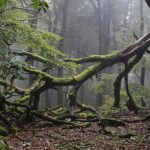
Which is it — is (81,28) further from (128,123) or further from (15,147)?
(15,147)

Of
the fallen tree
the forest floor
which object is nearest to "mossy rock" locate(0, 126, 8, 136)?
the forest floor

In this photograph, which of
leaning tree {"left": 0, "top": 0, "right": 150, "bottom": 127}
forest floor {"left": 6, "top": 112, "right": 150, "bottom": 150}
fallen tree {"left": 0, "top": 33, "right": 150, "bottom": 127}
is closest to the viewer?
forest floor {"left": 6, "top": 112, "right": 150, "bottom": 150}

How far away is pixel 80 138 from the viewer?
31.5ft

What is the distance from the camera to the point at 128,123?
11938 millimetres

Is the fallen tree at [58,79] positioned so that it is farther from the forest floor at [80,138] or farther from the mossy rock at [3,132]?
the mossy rock at [3,132]

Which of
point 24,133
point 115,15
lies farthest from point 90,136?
point 115,15

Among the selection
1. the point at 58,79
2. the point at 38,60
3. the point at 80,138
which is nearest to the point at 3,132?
the point at 80,138

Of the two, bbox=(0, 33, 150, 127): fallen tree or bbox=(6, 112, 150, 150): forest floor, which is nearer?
bbox=(6, 112, 150, 150): forest floor

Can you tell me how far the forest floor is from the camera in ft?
27.7

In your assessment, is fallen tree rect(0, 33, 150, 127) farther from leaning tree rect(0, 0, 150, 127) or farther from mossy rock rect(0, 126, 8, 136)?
mossy rock rect(0, 126, 8, 136)

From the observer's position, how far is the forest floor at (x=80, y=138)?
844cm

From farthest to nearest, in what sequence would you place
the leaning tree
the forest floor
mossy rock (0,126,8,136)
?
the leaning tree → mossy rock (0,126,8,136) → the forest floor

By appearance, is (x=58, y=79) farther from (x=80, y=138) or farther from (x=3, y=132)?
(x=3, y=132)

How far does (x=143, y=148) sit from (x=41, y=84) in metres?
6.03
